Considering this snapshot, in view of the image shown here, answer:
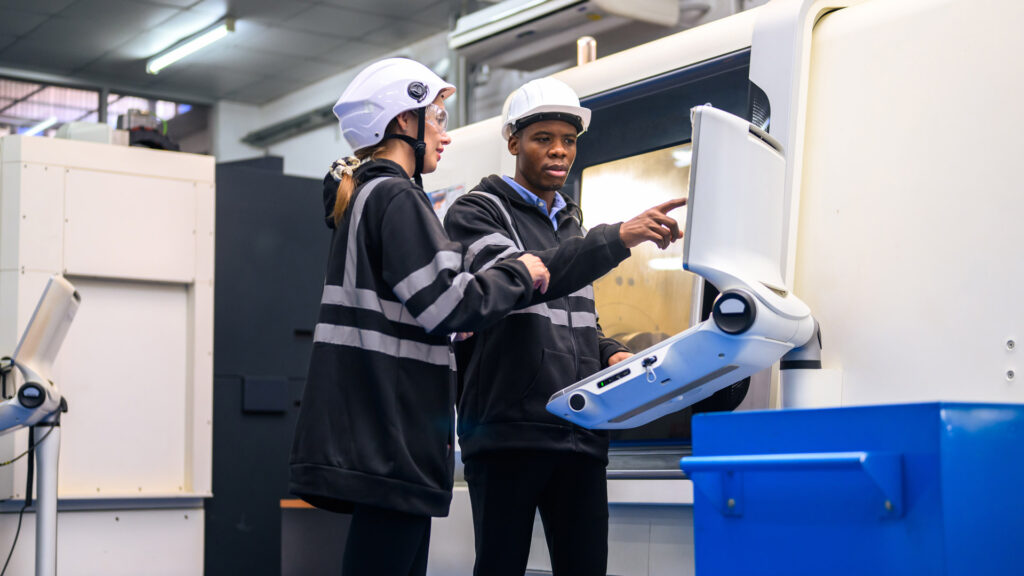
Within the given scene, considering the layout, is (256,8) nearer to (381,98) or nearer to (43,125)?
(43,125)

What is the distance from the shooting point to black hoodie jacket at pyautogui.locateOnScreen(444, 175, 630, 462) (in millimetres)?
2168

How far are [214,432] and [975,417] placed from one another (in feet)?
14.0

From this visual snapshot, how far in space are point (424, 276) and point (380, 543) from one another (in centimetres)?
46

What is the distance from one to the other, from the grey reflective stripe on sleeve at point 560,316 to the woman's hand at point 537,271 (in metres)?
0.23

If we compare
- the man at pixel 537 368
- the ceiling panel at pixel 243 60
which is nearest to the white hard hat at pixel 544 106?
the man at pixel 537 368

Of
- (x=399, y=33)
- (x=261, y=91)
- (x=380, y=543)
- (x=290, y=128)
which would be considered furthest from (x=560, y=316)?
(x=261, y=91)

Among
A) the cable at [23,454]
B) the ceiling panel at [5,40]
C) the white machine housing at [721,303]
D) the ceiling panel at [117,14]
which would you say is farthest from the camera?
the ceiling panel at [5,40]

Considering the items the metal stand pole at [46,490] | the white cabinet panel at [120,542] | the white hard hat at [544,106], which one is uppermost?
the white hard hat at [544,106]

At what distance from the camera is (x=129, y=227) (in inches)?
182

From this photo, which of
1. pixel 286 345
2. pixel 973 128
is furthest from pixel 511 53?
pixel 973 128

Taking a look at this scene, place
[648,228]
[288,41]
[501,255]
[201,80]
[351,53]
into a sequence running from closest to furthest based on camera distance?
[648,228], [501,255], [288,41], [351,53], [201,80]

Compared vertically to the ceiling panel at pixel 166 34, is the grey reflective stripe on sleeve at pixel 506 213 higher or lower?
lower

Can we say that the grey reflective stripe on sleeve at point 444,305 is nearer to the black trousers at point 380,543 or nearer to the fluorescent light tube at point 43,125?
the black trousers at point 380,543

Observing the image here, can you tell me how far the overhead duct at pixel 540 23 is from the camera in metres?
5.21
